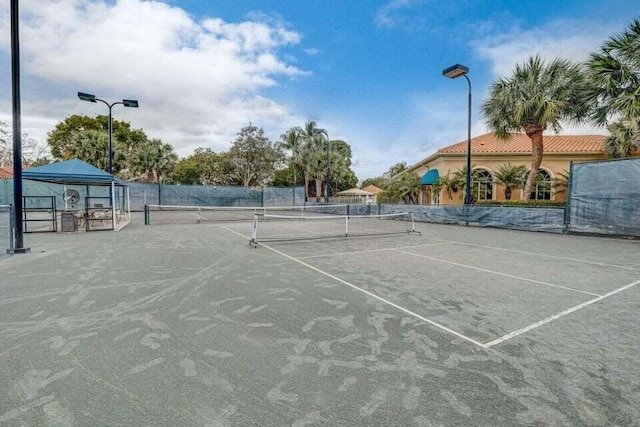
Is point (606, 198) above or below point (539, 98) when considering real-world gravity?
below

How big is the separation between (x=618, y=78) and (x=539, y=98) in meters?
3.82

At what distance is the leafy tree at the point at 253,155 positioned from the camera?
45.7 meters

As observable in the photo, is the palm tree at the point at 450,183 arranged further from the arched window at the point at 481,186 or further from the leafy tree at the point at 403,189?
the leafy tree at the point at 403,189

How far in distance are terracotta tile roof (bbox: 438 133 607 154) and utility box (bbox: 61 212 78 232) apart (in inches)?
962

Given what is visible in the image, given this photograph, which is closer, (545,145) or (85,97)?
(85,97)

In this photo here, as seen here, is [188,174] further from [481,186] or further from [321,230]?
[481,186]

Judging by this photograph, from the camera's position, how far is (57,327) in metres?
3.61

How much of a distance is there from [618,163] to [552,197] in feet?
39.4

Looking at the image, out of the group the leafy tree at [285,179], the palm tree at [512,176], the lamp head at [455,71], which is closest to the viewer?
the lamp head at [455,71]

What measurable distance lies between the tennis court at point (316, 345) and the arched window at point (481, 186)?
19.0 metres

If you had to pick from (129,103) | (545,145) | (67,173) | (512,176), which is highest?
(129,103)

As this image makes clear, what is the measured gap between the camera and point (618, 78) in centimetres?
1343

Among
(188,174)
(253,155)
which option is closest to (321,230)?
(253,155)

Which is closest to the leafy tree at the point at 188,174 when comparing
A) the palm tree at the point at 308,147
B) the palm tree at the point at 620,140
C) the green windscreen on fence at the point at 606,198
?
the palm tree at the point at 308,147
